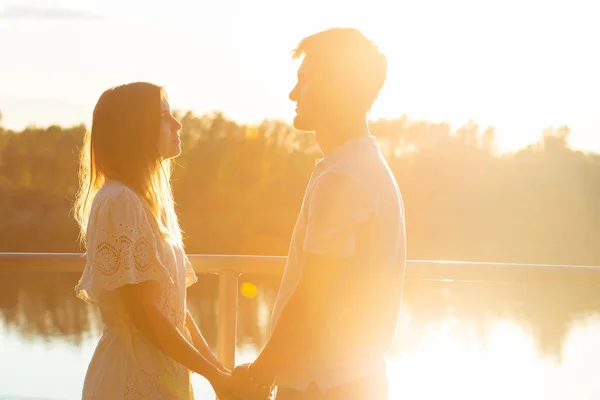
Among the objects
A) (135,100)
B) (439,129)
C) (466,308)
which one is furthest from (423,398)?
(439,129)

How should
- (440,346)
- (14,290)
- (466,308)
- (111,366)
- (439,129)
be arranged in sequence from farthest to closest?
(439,129)
(440,346)
(466,308)
(14,290)
(111,366)

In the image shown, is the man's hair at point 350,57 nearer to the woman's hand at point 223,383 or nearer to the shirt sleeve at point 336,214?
the shirt sleeve at point 336,214

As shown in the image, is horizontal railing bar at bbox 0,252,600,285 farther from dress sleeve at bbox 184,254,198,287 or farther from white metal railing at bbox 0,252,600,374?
dress sleeve at bbox 184,254,198,287

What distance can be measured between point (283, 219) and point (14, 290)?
17.1 m

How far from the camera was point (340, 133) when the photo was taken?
1.75 m

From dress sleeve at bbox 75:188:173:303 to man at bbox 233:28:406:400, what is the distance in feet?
1.16

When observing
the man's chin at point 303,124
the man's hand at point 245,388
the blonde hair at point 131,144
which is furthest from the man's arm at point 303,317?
the blonde hair at point 131,144

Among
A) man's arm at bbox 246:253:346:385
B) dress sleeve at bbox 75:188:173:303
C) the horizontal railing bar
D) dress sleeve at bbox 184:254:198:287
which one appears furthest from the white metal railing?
man's arm at bbox 246:253:346:385

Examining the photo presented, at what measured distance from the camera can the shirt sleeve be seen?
1587 millimetres

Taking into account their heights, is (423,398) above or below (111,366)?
below

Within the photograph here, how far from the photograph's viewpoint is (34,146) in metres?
18.2

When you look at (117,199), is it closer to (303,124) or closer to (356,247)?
(303,124)

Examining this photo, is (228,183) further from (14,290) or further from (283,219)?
(14,290)

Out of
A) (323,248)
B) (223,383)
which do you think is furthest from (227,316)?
(323,248)
